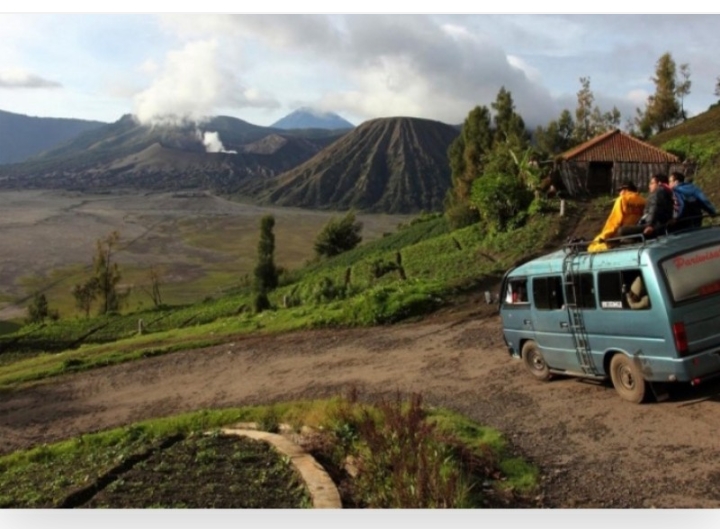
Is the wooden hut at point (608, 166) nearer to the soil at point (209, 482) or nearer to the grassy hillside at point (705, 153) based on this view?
the grassy hillside at point (705, 153)

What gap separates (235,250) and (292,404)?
14303 centimetres

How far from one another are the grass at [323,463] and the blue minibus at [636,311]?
212 cm

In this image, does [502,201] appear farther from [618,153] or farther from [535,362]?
[535,362]

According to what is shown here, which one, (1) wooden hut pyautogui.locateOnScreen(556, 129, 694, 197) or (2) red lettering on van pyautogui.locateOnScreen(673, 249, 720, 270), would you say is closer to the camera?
(2) red lettering on van pyautogui.locateOnScreen(673, 249, 720, 270)

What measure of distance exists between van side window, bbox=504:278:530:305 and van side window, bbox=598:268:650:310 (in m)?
2.35

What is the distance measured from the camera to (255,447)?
962 centimetres

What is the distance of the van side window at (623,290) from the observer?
29.7 feet

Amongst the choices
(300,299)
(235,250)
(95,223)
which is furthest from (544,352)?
(95,223)

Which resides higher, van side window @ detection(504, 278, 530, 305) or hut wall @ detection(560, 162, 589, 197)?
hut wall @ detection(560, 162, 589, 197)

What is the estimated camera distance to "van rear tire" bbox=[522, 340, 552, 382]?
11820mm

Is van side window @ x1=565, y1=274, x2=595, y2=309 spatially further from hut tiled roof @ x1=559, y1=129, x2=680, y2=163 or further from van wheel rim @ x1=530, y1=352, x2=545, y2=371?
hut tiled roof @ x1=559, y1=129, x2=680, y2=163

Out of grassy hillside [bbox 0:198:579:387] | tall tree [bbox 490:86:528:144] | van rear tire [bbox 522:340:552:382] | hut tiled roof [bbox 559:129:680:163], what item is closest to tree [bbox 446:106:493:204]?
tall tree [bbox 490:86:528:144]

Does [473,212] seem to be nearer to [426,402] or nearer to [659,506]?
[426,402]

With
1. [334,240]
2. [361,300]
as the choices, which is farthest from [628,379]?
[334,240]
